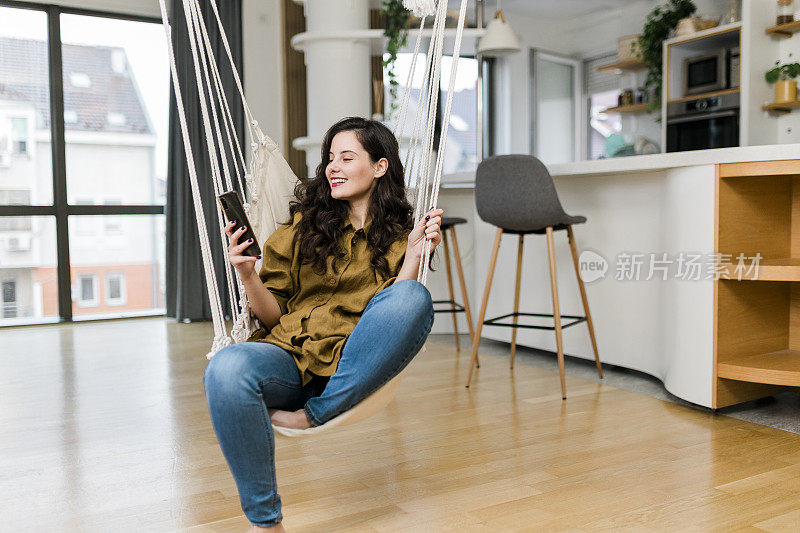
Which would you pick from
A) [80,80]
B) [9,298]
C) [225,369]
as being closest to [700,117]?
[225,369]

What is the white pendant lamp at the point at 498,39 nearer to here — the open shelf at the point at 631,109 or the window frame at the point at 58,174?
the open shelf at the point at 631,109

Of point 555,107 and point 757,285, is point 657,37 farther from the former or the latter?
point 757,285

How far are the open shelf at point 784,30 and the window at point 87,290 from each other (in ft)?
15.4

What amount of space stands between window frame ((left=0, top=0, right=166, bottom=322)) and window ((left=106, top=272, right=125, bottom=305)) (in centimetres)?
27

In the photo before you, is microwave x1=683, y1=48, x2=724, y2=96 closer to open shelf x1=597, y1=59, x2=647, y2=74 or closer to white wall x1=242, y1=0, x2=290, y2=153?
open shelf x1=597, y1=59, x2=647, y2=74

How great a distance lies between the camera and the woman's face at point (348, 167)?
1.65m

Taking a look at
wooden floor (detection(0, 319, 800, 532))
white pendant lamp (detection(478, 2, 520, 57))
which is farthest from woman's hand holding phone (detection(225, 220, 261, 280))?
white pendant lamp (detection(478, 2, 520, 57))

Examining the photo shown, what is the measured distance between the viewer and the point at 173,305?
4.88 metres

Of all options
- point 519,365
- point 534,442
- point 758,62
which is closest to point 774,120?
point 758,62

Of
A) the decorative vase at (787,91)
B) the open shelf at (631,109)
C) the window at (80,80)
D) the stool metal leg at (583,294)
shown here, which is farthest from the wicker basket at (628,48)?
the window at (80,80)

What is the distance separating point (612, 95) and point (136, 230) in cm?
420

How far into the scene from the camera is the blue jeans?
1.29 meters

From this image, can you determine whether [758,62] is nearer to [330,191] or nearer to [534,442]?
[534,442]

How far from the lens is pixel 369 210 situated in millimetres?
1699
